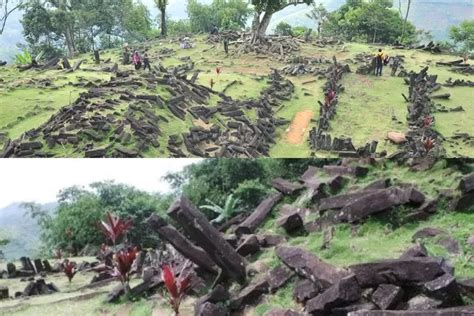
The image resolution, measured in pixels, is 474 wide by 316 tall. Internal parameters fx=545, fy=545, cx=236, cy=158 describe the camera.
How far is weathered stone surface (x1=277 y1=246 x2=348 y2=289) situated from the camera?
514cm

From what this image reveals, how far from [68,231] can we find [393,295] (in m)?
9.79

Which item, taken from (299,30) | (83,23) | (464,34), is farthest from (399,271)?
(464,34)

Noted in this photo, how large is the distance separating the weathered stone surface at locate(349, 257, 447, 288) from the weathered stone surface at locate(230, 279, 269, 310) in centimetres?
128

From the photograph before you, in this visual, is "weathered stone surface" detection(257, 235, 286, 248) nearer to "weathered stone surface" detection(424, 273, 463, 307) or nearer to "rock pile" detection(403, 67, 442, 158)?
"weathered stone surface" detection(424, 273, 463, 307)

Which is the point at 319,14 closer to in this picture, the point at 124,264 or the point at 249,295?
the point at 124,264

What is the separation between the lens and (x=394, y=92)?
20.1 m

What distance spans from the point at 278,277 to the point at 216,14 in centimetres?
3737

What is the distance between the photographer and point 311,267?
214 inches

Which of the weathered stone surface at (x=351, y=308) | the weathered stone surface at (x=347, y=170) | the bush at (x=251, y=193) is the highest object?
the weathered stone surface at (x=347, y=170)

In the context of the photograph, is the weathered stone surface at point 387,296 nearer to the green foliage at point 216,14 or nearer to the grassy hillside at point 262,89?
the grassy hillside at point 262,89

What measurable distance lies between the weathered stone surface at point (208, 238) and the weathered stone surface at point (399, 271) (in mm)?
1744

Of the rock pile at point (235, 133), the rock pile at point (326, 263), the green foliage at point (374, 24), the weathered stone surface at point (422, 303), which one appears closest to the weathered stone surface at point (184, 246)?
the rock pile at point (326, 263)

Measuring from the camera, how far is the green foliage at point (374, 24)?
129ft

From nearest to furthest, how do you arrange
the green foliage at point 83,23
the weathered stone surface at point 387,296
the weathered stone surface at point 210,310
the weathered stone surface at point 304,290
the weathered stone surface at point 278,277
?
the weathered stone surface at point 387,296 < the weathered stone surface at point 304,290 < the weathered stone surface at point 210,310 < the weathered stone surface at point 278,277 < the green foliage at point 83,23
